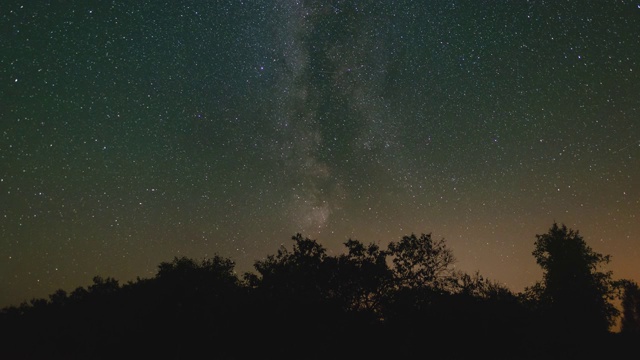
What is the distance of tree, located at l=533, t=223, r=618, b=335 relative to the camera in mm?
27408

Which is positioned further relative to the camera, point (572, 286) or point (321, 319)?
point (572, 286)

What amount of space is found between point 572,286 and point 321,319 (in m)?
22.5

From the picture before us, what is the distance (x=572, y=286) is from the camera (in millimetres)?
28906

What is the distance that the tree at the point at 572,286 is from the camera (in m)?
27.4

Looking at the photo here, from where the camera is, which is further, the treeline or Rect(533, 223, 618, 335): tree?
Rect(533, 223, 618, 335): tree

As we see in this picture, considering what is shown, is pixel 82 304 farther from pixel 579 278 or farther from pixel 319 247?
pixel 579 278

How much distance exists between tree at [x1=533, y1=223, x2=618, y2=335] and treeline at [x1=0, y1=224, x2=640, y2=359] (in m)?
2.46

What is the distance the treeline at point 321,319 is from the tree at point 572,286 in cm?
246

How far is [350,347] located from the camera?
1745 cm

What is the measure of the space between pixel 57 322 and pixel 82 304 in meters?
2.57

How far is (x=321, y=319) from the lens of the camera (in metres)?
17.8

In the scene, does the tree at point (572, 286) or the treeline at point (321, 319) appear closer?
the treeline at point (321, 319)

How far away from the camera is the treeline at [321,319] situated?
1738 centimetres

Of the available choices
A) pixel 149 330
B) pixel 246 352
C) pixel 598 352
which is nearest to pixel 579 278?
pixel 598 352
